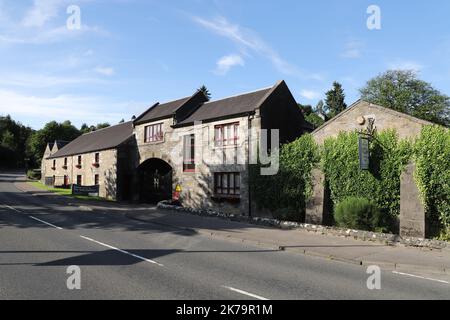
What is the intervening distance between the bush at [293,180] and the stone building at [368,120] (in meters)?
0.86

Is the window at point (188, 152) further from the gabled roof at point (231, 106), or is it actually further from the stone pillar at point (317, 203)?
the stone pillar at point (317, 203)

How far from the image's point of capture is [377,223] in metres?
15.7

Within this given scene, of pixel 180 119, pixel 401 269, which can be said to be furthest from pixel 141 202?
pixel 401 269

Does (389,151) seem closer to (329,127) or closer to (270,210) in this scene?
(329,127)

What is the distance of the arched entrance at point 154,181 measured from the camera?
34.9m

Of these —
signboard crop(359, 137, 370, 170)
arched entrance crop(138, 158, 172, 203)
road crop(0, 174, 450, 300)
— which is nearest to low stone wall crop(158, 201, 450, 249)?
signboard crop(359, 137, 370, 170)

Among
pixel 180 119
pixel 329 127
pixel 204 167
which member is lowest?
pixel 204 167

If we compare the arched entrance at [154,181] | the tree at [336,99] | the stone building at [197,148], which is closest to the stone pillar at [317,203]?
the stone building at [197,148]

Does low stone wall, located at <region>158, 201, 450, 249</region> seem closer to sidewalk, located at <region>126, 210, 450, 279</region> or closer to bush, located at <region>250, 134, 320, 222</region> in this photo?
sidewalk, located at <region>126, 210, 450, 279</region>

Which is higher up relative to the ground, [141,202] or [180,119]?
[180,119]

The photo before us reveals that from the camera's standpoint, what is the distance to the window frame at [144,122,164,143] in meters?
32.0

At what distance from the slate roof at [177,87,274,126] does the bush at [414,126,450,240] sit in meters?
10.9

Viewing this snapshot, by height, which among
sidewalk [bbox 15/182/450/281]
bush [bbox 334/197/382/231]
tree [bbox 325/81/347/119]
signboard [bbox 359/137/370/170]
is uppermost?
tree [bbox 325/81/347/119]
